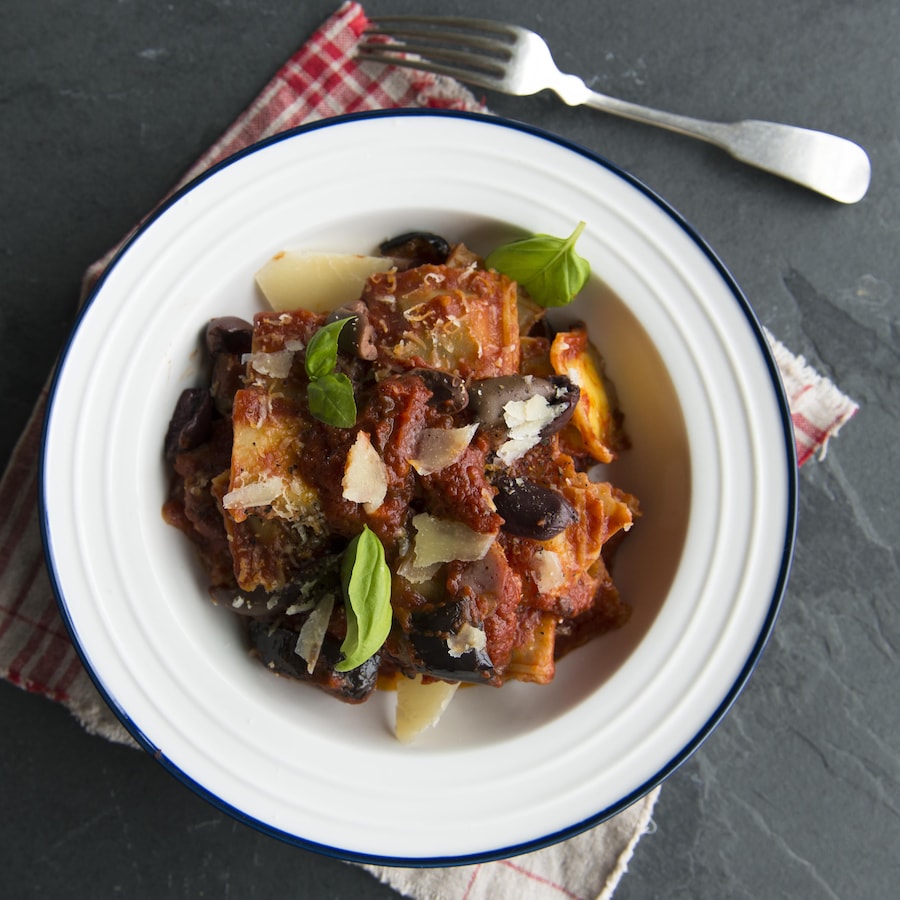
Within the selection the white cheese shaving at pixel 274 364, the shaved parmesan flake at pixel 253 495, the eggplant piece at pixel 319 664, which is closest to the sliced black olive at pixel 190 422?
the white cheese shaving at pixel 274 364

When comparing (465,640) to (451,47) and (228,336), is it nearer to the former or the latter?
(228,336)

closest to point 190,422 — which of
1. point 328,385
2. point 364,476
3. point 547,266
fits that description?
point 328,385

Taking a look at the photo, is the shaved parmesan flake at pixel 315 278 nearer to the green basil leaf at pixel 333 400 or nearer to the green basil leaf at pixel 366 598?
the green basil leaf at pixel 333 400

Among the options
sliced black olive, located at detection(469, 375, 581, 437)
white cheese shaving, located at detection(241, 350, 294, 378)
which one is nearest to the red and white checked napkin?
white cheese shaving, located at detection(241, 350, 294, 378)

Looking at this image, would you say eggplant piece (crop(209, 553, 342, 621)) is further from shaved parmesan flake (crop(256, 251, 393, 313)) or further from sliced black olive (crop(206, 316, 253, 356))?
shaved parmesan flake (crop(256, 251, 393, 313))

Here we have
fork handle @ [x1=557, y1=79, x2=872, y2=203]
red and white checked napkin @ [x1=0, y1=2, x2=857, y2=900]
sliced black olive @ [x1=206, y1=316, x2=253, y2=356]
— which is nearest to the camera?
sliced black olive @ [x1=206, y1=316, x2=253, y2=356]

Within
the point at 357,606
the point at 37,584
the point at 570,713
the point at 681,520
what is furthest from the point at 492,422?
the point at 37,584
